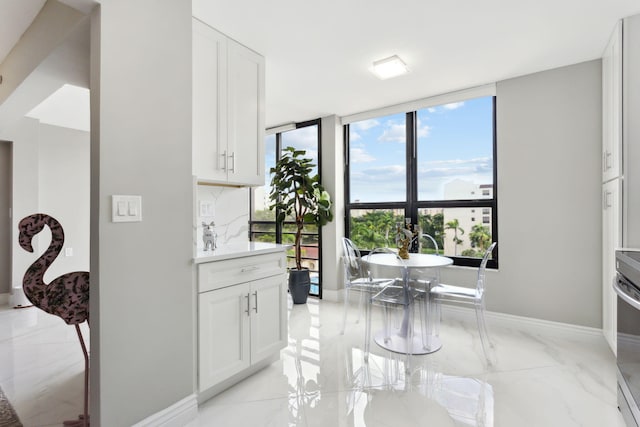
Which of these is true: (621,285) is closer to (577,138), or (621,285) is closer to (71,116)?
(577,138)

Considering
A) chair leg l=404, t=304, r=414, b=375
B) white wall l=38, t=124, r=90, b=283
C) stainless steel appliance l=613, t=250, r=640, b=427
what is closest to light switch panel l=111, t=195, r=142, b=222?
chair leg l=404, t=304, r=414, b=375

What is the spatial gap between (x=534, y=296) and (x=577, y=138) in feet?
4.98

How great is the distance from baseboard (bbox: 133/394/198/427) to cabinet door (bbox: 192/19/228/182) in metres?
1.41

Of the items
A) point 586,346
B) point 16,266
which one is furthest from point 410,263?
point 16,266

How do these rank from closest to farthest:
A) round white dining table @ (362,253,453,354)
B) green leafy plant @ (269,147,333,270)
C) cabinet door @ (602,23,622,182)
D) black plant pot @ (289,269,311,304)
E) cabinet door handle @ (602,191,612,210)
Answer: cabinet door @ (602,23,622,182) → cabinet door handle @ (602,191,612,210) → round white dining table @ (362,253,453,354) → green leafy plant @ (269,147,333,270) → black plant pot @ (289,269,311,304)

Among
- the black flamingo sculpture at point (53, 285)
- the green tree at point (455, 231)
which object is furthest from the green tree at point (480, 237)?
the black flamingo sculpture at point (53, 285)

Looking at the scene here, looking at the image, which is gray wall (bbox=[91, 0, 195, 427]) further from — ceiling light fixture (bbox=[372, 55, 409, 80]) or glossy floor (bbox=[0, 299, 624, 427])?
ceiling light fixture (bbox=[372, 55, 409, 80])

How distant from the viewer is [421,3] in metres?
2.03

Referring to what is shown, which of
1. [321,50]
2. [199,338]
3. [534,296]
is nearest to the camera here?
[199,338]

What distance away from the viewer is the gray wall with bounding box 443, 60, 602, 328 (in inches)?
111

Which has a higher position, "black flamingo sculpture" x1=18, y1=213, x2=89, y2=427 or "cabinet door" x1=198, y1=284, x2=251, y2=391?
"black flamingo sculpture" x1=18, y1=213, x2=89, y2=427

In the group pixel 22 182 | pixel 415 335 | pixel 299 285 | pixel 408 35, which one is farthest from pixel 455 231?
pixel 22 182

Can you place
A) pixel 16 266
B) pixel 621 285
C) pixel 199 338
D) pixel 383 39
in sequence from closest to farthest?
1. pixel 621 285
2. pixel 199 338
3. pixel 383 39
4. pixel 16 266

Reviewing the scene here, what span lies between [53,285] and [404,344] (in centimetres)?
251
